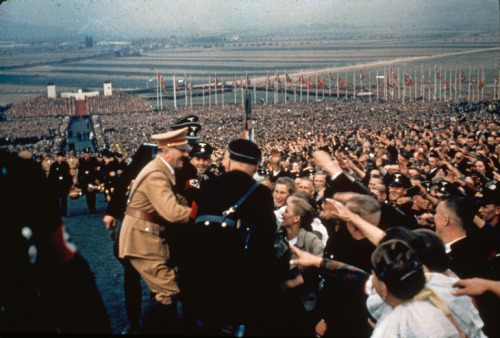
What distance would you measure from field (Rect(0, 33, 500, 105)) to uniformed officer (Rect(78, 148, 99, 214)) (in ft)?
201

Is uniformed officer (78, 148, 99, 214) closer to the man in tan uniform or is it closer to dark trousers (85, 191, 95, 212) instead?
dark trousers (85, 191, 95, 212)

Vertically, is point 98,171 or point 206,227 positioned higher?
point 206,227

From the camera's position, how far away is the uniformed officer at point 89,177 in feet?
33.2

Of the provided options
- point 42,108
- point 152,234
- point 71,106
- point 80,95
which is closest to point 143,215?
point 152,234

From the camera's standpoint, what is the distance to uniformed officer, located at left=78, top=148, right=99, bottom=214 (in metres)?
10.1

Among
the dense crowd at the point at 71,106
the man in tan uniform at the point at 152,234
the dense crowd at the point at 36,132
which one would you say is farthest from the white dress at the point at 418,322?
the dense crowd at the point at 71,106

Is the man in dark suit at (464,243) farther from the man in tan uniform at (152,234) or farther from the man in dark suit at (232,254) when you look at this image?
the man in tan uniform at (152,234)

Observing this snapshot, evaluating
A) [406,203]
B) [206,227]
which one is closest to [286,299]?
[206,227]

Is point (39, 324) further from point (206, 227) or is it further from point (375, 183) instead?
point (375, 183)

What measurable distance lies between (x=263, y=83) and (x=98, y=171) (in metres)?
97.5

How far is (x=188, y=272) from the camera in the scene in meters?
2.80

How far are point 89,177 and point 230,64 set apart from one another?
502 ft

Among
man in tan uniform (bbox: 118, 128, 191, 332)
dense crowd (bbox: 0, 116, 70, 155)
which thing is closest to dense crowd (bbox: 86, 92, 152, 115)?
dense crowd (bbox: 0, 116, 70, 155)

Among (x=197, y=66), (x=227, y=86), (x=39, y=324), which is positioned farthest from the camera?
(x=197, y=66)
